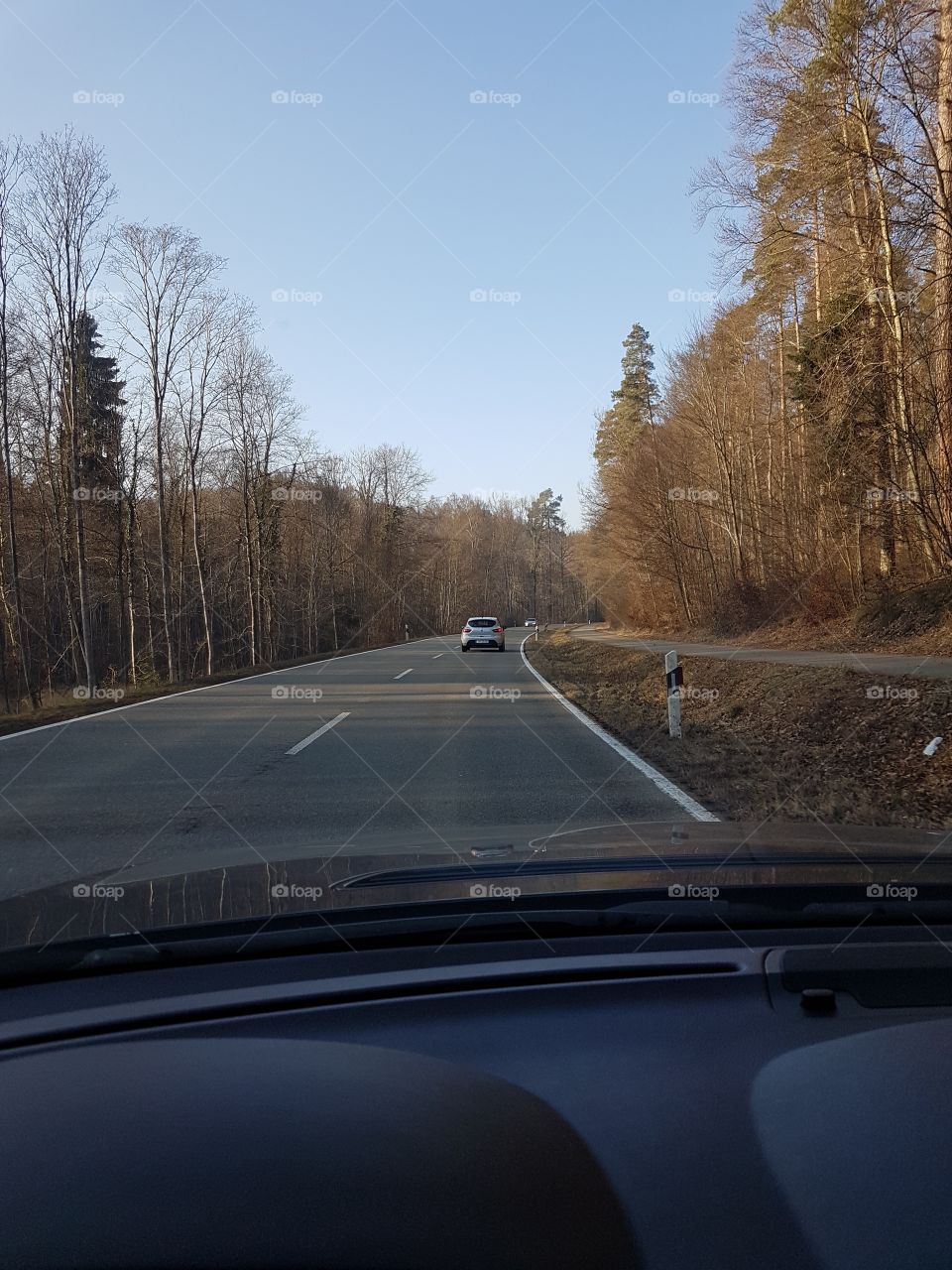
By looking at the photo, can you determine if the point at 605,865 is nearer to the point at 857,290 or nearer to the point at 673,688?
the point at 673,688

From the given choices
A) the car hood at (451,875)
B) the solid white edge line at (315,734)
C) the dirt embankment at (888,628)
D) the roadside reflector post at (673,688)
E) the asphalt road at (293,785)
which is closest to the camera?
the car hood at (451,875)

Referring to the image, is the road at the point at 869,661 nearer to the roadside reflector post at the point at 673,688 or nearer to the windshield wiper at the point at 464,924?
the roadside reflector post at the point at 673,688

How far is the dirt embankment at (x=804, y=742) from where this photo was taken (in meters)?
8.14

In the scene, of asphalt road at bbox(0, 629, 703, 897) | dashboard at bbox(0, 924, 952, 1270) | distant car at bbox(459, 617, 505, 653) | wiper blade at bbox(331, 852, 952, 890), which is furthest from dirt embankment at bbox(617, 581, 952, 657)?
dashboard at bbox(0, 924, 952, 1270)

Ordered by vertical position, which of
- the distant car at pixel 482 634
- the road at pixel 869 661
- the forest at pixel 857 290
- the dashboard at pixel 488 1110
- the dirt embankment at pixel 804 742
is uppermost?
the forest at pixel 857 290

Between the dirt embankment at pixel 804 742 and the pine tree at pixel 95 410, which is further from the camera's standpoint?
the pine tree at pixel 95 410

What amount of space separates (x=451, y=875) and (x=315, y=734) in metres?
10.1

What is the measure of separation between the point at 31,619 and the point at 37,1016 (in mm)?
47317

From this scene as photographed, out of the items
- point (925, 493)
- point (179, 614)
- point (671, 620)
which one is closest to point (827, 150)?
point (925, 493)

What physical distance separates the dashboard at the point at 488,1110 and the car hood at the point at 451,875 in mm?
266

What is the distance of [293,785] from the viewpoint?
923 cm

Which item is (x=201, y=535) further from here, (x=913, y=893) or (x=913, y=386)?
(x=913, y=893)

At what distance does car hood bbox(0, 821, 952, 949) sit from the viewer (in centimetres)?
→ 286

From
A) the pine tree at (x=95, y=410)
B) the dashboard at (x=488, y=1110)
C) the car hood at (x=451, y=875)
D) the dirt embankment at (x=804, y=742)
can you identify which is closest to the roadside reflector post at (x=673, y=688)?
the dirt embankment at (x=804, y=742)
